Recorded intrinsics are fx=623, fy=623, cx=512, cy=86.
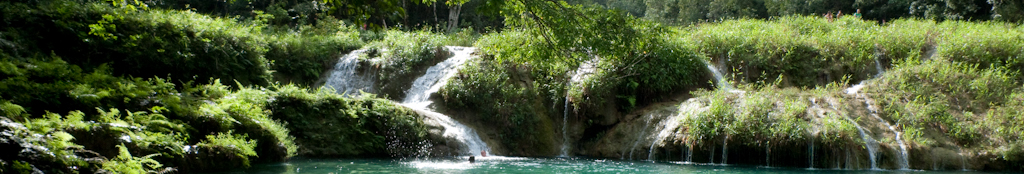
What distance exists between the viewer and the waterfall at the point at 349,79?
Answer: 16.9m

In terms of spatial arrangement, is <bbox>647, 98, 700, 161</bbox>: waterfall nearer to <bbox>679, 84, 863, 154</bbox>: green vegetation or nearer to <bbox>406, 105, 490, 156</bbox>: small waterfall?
<bbox>679, 84, 863, 154</bbox>: green vegetation

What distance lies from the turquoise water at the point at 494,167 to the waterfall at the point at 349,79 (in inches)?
232

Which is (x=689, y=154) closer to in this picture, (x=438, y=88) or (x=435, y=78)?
(x=438, y=88)

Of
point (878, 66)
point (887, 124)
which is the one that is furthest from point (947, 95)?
point (878, 66)

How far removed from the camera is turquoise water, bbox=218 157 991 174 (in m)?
9.70

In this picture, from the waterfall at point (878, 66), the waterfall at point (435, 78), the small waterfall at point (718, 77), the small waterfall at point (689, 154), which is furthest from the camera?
the waterfall at point (435, 78)

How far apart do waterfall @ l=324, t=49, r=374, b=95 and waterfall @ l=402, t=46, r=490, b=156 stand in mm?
1420

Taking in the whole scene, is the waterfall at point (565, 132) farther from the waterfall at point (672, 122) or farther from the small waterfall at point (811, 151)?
the small waterfall at point (811, 151)

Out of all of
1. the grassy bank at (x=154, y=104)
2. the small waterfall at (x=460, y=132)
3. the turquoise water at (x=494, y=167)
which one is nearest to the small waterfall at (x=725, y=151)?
the turquoise water at (x=494, y=167)

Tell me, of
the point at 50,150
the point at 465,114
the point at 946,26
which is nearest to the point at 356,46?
the point at 465,114

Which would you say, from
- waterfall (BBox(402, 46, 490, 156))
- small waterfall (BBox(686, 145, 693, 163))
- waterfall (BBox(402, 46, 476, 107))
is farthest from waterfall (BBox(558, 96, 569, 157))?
small waterfall (BBox(686, 145, 693, 163))

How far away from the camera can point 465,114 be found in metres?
14.4

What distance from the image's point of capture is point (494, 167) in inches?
418

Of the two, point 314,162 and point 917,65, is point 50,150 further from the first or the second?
point 917,65
